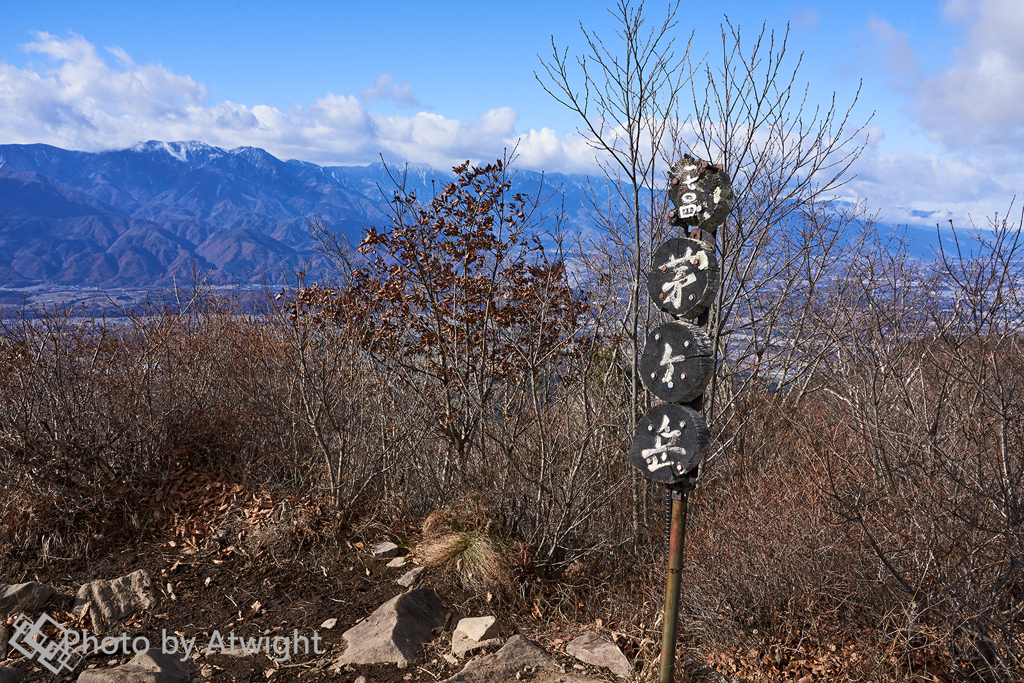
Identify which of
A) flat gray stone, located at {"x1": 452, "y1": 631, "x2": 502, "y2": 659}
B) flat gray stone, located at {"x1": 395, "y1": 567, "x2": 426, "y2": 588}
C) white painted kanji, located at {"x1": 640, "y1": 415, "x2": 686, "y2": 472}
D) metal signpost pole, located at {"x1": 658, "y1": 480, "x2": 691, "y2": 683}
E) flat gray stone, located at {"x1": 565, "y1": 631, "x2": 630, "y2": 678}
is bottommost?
flat gray stone, located at {"x1": 395, "y1": 567, "x2": 426, "y2": 588}

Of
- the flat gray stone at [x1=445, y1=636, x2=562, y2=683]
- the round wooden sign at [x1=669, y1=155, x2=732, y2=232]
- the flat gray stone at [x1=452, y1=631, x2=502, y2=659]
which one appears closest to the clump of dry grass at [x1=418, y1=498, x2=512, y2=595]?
the flat gray stone at [x1=452, y1=631, x2=502, y2=659]

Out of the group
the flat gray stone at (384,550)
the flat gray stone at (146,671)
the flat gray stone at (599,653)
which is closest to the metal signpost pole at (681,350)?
the flat gray stone at (599,653)

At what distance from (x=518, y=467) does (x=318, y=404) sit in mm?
2425

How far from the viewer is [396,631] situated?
180 inches

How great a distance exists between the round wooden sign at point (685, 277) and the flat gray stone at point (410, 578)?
3.57 meters

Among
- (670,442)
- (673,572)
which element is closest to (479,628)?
(673,572)

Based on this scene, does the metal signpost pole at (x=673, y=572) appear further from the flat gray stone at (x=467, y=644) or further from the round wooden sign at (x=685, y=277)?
the flat gray stone at (x=467, y=644)

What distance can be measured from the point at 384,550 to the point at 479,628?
5.21ft

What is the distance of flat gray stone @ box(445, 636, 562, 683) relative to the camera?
3984mm

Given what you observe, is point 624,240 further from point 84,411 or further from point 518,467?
point 84,411

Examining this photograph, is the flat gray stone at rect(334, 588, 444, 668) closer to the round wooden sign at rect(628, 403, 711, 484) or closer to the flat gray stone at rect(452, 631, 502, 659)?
the flat gray stone at rect(452, 631, 502, 659)

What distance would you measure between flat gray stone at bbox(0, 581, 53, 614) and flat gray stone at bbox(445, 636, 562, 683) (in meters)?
3.61

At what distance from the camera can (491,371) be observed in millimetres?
6617

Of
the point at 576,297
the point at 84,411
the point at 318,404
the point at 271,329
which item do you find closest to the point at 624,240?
the point at 576,297
